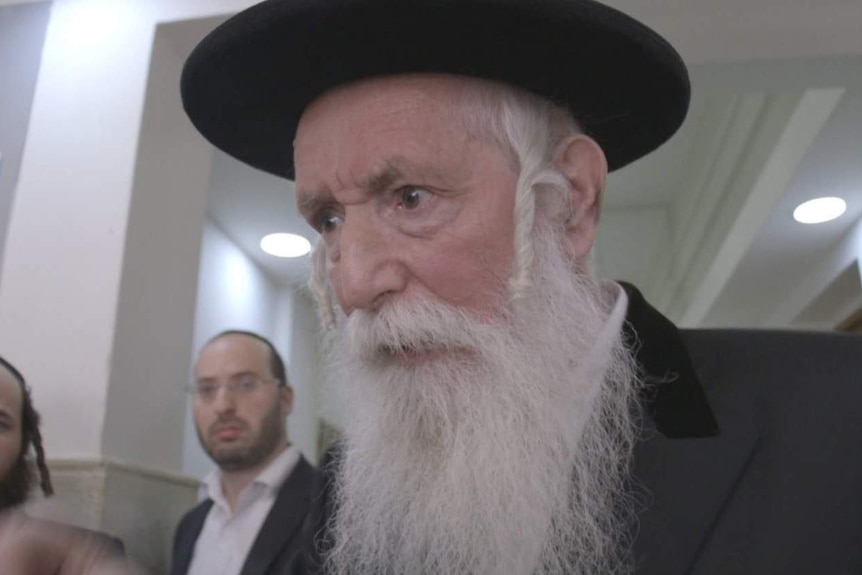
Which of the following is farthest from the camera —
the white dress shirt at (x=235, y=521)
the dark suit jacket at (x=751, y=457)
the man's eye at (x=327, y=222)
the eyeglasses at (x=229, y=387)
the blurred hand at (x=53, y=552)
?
the eyeglasses at (x=229, y=387)

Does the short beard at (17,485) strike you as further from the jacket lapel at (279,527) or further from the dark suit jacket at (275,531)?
the jacket lapel at (279,527)

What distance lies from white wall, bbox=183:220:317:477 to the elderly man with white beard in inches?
86.9

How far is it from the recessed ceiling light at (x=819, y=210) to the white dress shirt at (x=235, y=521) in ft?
9.23

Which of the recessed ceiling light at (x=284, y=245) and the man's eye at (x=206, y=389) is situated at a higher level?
the recessed ceiling light at (x=284, y=245)

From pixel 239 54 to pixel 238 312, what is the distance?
275cm

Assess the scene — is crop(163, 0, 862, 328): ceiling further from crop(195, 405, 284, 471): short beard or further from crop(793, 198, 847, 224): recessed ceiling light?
crop(195, 405, 284, 471): short beard

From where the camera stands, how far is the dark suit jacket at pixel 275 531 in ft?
5.55

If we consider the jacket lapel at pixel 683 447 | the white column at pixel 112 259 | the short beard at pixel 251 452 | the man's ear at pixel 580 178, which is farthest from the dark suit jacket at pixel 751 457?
the short beard at pixel 251 452

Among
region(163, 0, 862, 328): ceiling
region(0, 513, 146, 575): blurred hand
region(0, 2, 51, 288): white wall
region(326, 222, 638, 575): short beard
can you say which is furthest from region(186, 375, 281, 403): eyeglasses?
region(0, 513, 146, 575): blurred hand

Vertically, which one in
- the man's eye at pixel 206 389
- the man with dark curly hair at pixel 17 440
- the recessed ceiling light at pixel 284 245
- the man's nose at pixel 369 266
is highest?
the recessed ceiling light at pixel 284 245

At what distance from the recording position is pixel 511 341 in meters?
0.92

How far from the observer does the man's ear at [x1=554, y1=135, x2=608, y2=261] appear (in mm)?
1017

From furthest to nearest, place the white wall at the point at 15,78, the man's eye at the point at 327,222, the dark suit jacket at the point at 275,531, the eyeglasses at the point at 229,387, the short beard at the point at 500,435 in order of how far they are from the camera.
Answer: the eyeglasses at the point at 229,387
the white wall at the point at 15,78
the dark suit jacket at the point at 275,531
the man's eye at the point at 327,222
the short beard at the point at 500,435

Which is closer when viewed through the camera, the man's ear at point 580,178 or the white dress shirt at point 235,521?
the man's ear at point 580,178
